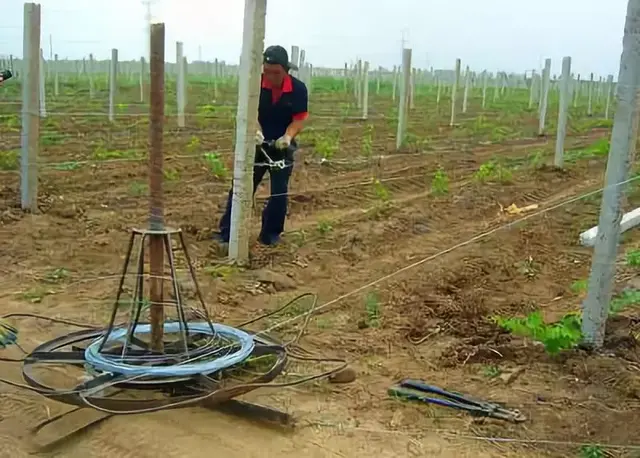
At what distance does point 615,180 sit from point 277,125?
10.0 feet

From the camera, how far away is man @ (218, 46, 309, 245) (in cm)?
617

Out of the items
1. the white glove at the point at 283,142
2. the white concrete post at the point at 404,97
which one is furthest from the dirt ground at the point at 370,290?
the white concrete post at the point at 404,97

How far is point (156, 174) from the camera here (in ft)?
11.2

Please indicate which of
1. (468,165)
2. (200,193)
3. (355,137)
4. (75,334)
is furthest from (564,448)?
(355,137)

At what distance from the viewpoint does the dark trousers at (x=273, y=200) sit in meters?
6.34

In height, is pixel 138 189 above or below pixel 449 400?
above

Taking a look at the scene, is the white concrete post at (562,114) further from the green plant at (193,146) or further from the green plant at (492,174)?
the green plant at (193,146)

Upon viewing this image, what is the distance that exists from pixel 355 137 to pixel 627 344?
38.2 feet

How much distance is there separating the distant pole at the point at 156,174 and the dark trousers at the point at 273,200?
272cm

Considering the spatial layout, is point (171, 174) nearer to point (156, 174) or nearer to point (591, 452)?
point (156, 174)

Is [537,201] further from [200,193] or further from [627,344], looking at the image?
[627,344]

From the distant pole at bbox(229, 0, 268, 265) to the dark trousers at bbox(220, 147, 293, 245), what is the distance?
16.5 inches

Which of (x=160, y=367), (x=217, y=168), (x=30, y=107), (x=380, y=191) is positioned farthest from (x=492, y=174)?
(x=160, y=367)

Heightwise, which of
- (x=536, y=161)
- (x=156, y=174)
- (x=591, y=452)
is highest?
(x=156, y=174)
